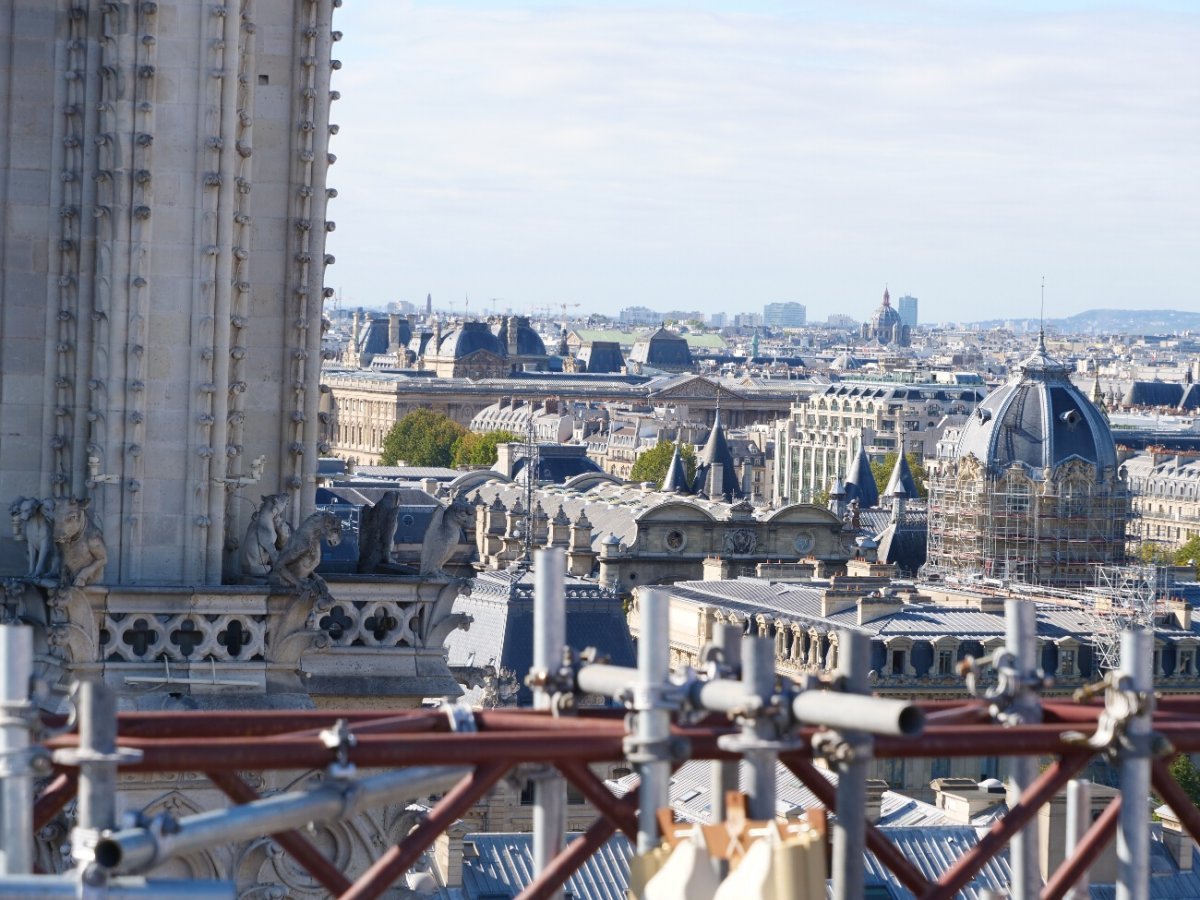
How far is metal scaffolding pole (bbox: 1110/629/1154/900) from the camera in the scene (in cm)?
1072

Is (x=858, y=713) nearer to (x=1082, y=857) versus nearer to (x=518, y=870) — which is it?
(x=1082, y=857)

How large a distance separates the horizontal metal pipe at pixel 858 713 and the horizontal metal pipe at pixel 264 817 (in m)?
1.18

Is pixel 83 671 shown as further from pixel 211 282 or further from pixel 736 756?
pixel 736 756

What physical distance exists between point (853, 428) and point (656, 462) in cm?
2435

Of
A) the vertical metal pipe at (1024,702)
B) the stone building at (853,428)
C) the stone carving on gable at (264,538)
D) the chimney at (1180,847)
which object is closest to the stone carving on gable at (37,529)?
the stone carving on gable at (264,538)

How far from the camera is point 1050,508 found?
108 meters

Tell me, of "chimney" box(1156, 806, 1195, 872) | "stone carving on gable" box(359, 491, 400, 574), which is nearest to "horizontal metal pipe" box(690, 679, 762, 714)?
"stone carving on gable" box(359, 491, 400, 574)

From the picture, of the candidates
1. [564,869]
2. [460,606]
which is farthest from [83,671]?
[460,606]

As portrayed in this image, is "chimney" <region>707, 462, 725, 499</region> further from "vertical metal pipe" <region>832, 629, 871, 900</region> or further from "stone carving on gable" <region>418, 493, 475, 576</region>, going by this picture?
"vertical metal pipe" <region>832, 629, 871, 900</region>

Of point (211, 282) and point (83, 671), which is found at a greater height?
point (211, 282)

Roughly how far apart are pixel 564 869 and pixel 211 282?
8.51 metres

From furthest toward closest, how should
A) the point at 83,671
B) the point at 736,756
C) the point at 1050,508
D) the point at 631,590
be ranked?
the point at 1050,508, the point at 631,590, the point at 83,671, the point at 736,756

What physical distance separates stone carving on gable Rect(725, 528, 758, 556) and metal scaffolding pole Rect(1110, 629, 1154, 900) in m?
87.6

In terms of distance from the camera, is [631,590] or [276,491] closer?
[276,491]
